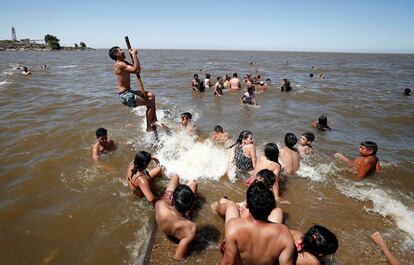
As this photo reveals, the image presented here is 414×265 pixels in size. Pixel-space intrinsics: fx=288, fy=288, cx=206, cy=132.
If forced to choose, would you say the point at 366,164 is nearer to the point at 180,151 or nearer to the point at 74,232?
the point at 180,151

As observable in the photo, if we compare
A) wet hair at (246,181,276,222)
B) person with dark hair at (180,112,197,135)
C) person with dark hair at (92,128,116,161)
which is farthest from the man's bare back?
person with dark hair at (92,128,116,161)

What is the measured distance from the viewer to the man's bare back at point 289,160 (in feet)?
22.2

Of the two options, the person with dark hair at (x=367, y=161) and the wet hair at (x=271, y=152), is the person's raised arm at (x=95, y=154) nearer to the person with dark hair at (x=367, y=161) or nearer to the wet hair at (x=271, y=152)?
the wet hair at (x=271, y=152)

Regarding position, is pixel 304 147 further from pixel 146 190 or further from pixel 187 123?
pixel 146 190

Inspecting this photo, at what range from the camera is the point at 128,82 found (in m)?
6.78

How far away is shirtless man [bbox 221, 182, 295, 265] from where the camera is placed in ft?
9.37

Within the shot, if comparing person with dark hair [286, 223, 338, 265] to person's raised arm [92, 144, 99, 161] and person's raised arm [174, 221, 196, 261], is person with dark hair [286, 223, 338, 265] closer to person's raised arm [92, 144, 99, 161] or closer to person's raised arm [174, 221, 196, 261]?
person's raised arm [174, 221, 196, 261]

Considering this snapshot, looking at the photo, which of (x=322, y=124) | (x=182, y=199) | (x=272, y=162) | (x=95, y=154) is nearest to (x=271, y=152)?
(x=272, y=162)

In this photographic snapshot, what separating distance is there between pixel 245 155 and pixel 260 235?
3732 mm

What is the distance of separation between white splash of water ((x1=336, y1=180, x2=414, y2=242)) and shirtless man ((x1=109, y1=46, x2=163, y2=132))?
16.2 feet

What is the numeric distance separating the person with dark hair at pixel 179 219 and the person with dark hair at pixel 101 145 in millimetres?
3769

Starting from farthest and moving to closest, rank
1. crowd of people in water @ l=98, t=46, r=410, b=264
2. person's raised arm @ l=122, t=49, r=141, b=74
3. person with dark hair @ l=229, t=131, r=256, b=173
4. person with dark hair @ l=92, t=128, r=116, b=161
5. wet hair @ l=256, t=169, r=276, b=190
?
person with dark hair @ l=92, t=128, r=116, b=161 < person with dark hair @ l=229, t=131, r=256, b=173 < person's raised arm @ l=122, t=49, r=141, b=74 < wet hair @ l=256, t=169, r=276, b=190 < crowd of people in water @ l=98, t=46, r=410, b=264

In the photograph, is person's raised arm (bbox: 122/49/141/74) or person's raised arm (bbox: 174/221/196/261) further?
person's raised arm (bbox: 122/49/141/74)

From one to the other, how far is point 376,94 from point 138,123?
16.8 metres
